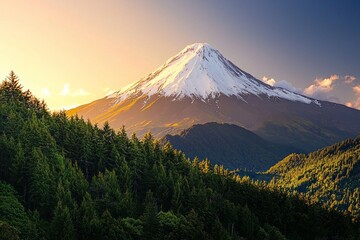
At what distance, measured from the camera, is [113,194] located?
260 ft

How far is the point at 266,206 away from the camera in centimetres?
11106

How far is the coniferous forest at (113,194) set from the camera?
64.1m

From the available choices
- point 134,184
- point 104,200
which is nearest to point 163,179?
point 134,184

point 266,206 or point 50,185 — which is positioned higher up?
point 50,185

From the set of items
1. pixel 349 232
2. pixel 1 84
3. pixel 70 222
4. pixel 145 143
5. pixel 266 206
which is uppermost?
pixel 1 84

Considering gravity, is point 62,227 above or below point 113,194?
below

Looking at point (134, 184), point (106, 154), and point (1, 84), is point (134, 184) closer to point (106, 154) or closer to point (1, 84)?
point (106, 154)

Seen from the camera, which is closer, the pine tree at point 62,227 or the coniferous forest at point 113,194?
the pine tree at point 62,227

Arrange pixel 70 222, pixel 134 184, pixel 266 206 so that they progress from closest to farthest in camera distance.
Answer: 1. pixel 70 222
2. pixel 134 184
3. pixel 266 206

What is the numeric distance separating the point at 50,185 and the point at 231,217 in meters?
40.9

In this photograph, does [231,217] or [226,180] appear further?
[226,180]

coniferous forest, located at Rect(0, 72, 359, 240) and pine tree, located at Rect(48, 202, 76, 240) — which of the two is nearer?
pine tree, located at Rect(48, 202, 76, 240)

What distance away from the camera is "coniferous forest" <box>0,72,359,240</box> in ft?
210

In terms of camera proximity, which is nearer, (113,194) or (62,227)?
(62,227)
